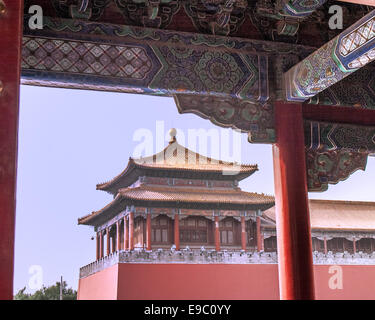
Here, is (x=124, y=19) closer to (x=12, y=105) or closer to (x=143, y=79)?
(x=143, y=79)

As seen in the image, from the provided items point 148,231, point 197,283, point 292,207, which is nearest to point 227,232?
point 148,231

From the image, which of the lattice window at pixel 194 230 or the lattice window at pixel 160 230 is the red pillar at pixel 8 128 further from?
the lattice window at pixel 194 230

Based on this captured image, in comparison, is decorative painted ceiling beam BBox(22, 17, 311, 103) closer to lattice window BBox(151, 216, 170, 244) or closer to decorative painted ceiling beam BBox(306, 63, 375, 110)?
decorative painted ceiling beam BBox(306, 63, 375, 110)

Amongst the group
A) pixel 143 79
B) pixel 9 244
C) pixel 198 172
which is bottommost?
pixel 9 244

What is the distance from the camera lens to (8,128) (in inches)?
84.6

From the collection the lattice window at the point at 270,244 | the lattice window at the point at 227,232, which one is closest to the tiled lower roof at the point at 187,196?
the lattice window at the point at 227,232

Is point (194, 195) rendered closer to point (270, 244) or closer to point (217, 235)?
point (217, 235)

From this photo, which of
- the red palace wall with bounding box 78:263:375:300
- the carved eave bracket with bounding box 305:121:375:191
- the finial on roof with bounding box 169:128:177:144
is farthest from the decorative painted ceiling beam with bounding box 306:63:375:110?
the finial on roof with bounding box 169:128:177:144

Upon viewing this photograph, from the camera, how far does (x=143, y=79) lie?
448 cm

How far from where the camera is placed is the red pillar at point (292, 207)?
14.9ft

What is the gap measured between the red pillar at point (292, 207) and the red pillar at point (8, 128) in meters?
2.91

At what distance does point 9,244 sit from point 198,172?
16.9 meters

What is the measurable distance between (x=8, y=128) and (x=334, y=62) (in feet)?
9.12
